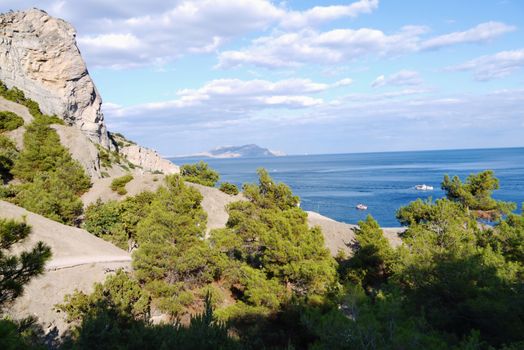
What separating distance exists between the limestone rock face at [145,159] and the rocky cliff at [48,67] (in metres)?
11.4

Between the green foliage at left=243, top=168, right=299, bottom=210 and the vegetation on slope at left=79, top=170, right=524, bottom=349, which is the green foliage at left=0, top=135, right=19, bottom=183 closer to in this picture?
the green foliage at left=243, top=168, right=299, bottom=210

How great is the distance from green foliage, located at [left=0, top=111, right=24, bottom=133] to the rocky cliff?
23.5 m

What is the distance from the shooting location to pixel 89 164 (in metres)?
52.1

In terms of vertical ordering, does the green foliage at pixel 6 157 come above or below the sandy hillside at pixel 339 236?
above

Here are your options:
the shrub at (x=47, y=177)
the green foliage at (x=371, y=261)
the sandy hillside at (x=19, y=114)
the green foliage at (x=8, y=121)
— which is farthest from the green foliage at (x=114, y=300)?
the green foliage at (x=8, y=121)

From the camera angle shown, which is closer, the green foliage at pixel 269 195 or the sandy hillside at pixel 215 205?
the green foliage at pixel 269 195

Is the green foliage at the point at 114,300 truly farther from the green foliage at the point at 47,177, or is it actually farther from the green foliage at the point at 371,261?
the green foliage at the point at 47,177

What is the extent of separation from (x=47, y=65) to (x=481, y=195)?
7759 centimetres

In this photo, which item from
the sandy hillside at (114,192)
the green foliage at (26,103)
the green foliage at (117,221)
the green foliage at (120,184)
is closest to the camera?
the green foliage at (117,221)

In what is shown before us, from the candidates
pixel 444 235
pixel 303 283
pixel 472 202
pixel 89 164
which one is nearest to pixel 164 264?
pixel 303 283

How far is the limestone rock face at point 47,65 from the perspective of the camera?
2726 inches

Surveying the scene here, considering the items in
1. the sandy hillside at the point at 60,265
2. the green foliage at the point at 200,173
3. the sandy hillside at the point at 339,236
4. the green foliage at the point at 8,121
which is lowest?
the sandy hillside at the point at 339,236

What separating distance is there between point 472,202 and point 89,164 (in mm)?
47920

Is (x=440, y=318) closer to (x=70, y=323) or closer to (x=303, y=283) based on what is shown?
(x=303, y=283)
